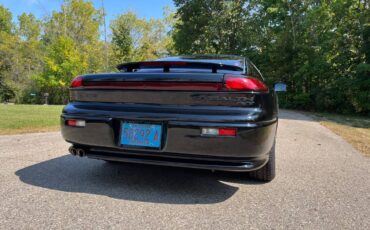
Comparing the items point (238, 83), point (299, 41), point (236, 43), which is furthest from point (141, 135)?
point (236, 43)

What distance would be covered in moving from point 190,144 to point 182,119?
21 centimetres

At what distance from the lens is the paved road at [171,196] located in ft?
7.75

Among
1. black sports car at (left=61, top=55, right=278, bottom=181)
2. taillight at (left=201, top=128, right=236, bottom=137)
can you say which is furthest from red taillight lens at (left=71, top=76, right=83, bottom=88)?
taillight at (left=201, top=128, right=236, bottom=137)

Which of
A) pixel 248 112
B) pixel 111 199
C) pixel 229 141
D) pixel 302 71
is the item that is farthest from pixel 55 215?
pixel 302 71

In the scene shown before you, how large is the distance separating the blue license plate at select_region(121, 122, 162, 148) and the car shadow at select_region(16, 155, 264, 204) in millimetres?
482

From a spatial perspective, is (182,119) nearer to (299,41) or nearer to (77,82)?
(77,82)

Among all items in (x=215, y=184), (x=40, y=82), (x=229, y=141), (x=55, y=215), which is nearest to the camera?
(x=55, y=215)

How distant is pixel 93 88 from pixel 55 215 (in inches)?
46.6

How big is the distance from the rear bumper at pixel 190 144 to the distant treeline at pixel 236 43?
13619 millimetres

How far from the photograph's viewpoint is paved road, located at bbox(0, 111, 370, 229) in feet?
7.75

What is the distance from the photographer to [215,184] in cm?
331

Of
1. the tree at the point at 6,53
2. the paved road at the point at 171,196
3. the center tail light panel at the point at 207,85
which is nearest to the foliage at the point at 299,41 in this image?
the paved road at the point at 171,196

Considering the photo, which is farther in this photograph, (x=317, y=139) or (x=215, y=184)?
(x=317, y=139)

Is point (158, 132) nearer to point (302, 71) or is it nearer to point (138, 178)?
point (138, 178)
